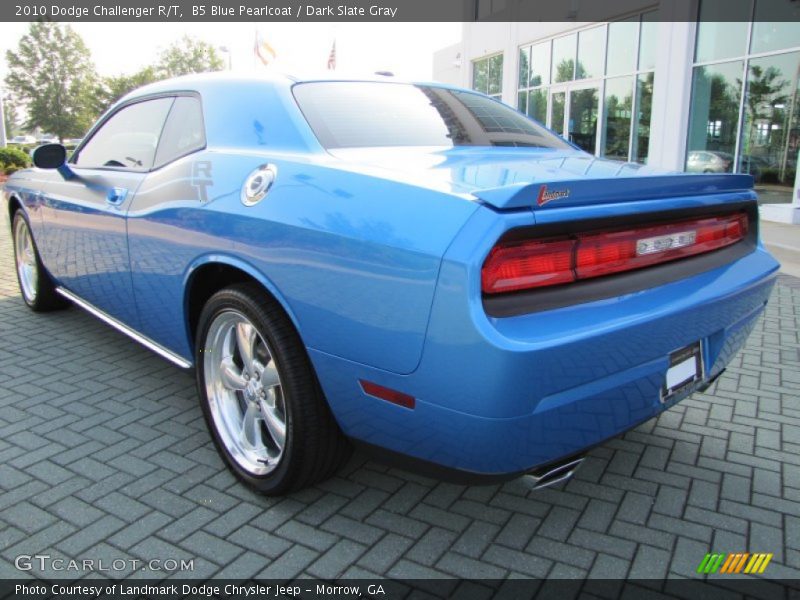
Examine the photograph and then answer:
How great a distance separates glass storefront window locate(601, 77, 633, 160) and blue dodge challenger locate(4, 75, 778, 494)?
1213cm

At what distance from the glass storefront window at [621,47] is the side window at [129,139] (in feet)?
41.4

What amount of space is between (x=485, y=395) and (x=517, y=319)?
0.23 meters

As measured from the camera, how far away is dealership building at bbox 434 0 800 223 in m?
10.3

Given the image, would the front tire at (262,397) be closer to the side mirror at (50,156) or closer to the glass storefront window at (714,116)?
the side mirror at (50,156)

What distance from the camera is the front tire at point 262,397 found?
85.9 inches

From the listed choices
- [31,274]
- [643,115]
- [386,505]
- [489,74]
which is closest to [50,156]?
[31,274]

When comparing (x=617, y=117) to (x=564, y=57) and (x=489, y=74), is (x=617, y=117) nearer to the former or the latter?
(x=564, y=57)

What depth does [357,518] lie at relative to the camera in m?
2.33

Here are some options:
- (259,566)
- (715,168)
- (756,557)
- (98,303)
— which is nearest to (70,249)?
(98,303)

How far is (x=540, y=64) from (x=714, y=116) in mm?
7018

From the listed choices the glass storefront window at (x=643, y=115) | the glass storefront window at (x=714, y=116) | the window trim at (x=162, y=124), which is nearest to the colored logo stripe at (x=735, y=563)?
the window trim at (x=162, y=124)

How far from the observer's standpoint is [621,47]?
14.1 m

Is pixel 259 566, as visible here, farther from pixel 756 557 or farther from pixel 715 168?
pixel 715 168

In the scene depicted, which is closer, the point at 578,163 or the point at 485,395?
the point at 485,395
